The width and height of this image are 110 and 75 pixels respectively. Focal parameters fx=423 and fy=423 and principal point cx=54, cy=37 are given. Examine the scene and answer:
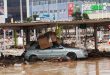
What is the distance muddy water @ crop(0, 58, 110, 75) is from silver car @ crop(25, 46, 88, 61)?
60 cm

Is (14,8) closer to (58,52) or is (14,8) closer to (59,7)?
(59,7)

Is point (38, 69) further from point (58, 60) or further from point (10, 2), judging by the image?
point (10, 2)

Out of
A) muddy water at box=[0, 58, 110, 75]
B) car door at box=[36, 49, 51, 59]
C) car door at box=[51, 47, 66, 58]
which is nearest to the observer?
muddy water at box=[0, 58, 110, 75]

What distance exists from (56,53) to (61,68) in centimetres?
392

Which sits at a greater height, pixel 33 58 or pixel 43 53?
pixel 43 53

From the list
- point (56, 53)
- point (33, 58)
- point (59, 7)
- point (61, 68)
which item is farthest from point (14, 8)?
point (61, 68)

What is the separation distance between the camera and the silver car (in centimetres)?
2631

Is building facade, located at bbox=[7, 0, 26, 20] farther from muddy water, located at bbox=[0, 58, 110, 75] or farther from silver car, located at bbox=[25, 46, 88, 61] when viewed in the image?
muddy water, located at bbox=[0, 58, 110, 75]

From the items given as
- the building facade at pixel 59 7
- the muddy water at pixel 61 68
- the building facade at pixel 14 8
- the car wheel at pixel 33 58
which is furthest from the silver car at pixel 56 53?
the building facade at pixel 14 8

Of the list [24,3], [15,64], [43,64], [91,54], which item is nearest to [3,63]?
[15,64]

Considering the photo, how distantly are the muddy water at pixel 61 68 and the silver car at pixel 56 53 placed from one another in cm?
60

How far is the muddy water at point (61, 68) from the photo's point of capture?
66.6 ft

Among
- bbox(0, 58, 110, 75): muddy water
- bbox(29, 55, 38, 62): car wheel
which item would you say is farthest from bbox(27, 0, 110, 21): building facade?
bbox(0, 58, 110, 75): muddy water

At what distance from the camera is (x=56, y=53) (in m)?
26.3
